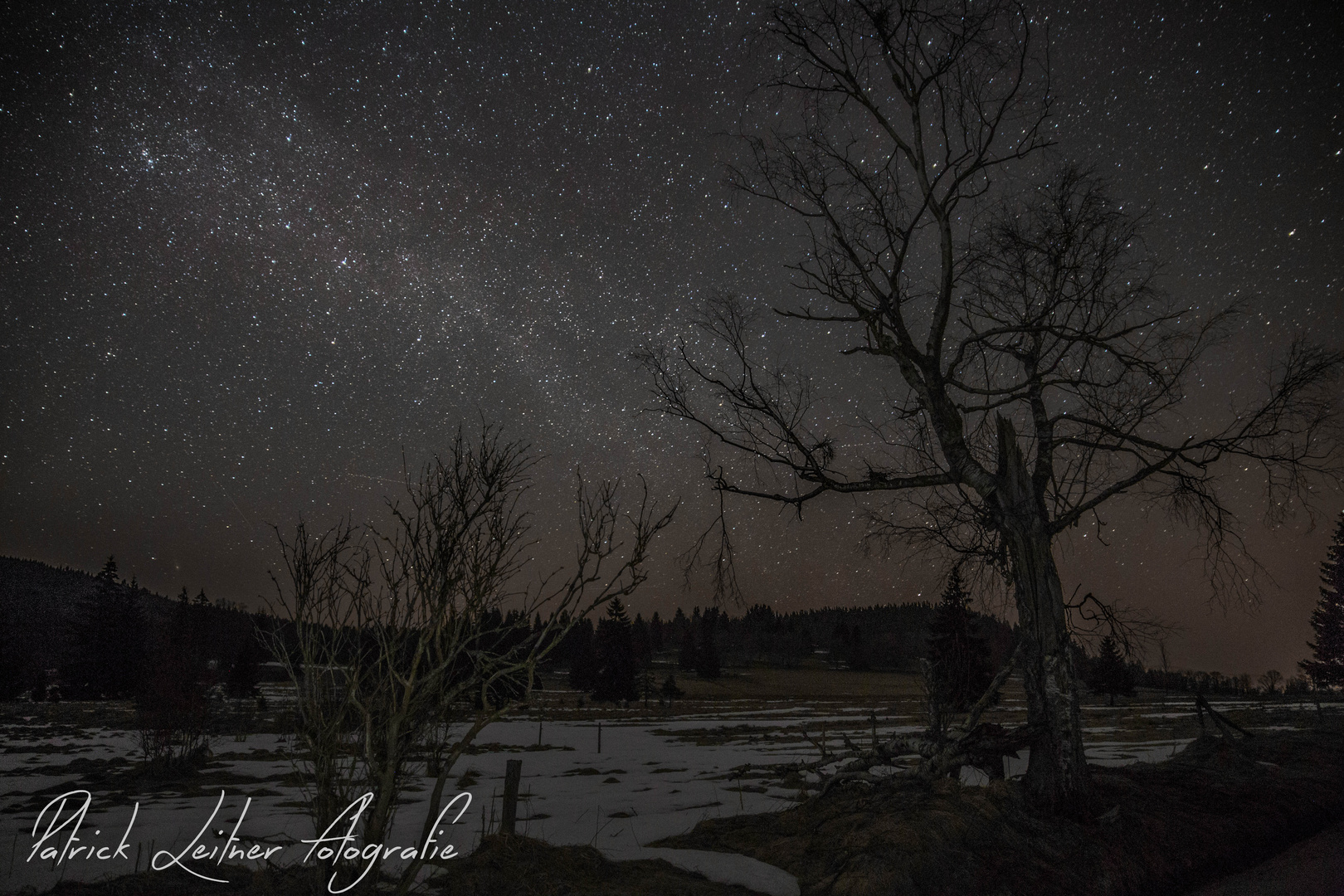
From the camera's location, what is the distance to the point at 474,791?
615 inches

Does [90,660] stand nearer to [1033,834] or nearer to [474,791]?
[474,791]

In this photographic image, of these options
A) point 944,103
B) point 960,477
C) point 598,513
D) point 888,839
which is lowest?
point 888,839

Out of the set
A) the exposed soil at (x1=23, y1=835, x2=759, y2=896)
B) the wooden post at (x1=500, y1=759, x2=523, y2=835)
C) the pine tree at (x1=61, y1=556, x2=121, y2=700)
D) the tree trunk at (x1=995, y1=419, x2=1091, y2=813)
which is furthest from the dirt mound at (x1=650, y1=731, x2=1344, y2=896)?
the pine tree at (x1=61, y1=556, x2=121, y2=700)

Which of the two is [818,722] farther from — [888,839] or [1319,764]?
[888,839]

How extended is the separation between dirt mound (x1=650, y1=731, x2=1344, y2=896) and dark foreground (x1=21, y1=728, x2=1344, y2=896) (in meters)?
0.02

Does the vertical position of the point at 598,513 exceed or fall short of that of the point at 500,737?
it exceeds it

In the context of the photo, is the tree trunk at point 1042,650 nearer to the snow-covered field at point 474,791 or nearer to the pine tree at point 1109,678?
the snow-covered field at point 474,791

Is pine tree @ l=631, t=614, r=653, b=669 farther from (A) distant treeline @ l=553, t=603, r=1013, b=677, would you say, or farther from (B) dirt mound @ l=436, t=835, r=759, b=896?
(B) dirt mound @ l=436, t=835, r=759, b=896

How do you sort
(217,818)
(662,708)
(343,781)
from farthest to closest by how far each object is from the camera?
(662,708), (217,818), (343,781)

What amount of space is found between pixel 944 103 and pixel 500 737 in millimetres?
31006

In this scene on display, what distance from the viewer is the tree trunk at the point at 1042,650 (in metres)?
7.33

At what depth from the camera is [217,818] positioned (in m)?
12.2

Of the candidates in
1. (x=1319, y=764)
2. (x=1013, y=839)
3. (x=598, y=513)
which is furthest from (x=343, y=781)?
(x=1319, y=764)

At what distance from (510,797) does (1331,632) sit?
60.2 metres
